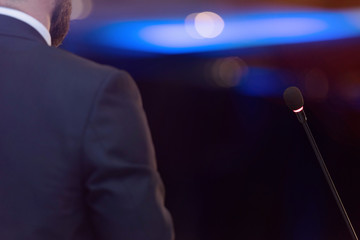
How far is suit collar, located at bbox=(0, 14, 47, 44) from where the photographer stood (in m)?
0.90

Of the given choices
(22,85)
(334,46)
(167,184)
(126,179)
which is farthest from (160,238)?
(167,184)

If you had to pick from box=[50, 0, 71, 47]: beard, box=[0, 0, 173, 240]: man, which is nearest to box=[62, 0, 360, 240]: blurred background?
box=[50, 0, 71, 47]: beard

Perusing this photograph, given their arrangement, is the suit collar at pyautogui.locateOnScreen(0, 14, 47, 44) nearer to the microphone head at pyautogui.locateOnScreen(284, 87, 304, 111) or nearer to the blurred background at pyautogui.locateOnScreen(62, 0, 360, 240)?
the microphone head at pyautogui.locateOnScreen(284, 87, 304, 111)

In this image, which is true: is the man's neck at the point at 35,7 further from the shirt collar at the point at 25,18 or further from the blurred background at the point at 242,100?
the blurred background at the point at 242,100

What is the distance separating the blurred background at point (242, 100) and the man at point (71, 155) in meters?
4.06

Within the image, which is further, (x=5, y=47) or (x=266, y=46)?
(x=266, y=46)

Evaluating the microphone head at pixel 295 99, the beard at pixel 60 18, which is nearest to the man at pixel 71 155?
the beard at pixel 60 18

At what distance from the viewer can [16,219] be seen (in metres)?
0.85

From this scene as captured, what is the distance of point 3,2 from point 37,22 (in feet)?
0.24

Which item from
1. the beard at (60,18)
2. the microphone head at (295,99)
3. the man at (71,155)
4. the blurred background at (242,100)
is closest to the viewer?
the man at (71,155)

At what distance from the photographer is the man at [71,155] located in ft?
2.72

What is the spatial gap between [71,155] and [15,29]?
0.28 m

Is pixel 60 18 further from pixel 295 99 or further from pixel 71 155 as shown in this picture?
pixel 295 99

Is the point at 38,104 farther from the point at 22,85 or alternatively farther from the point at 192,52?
the point at 192,52
